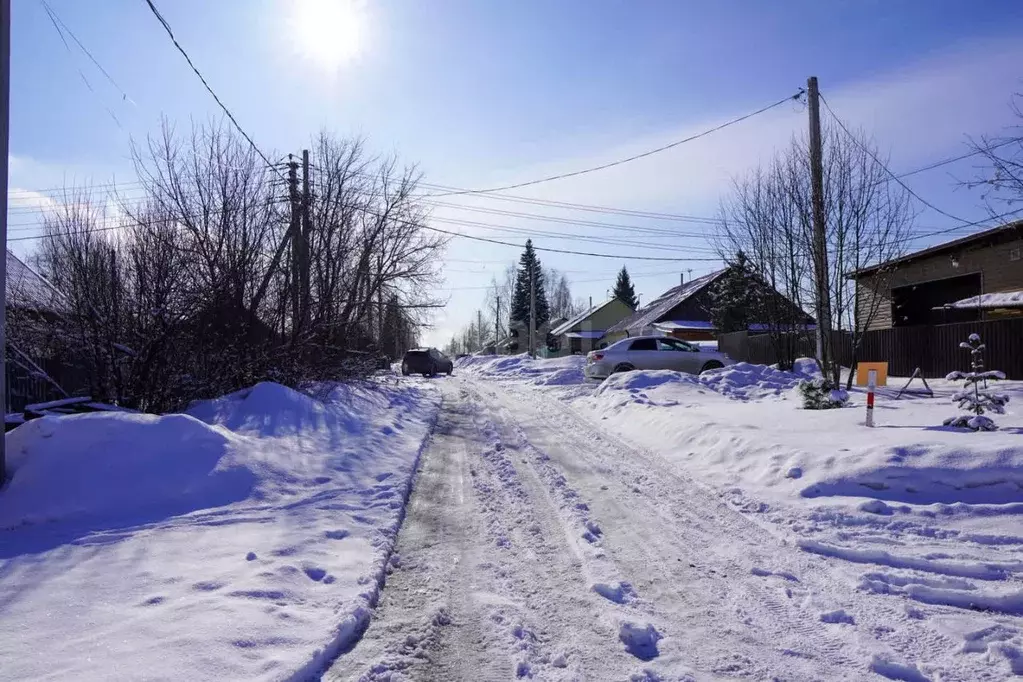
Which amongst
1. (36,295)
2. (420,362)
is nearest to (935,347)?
(36,295)

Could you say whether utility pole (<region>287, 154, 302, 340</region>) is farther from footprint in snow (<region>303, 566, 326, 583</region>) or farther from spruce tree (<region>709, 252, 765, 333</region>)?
spruce tree (<region>709, 252, 765, 333</region>)

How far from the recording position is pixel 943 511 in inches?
240

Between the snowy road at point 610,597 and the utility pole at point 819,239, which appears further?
the utility pole at point 819,239

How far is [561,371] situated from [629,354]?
21.7ft

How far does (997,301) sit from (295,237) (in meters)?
19.0

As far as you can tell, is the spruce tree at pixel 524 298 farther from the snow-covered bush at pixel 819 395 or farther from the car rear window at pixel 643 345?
the snow-covered bush at pixel 819 395

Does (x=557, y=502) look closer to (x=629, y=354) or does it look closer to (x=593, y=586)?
(x=593, y=586)

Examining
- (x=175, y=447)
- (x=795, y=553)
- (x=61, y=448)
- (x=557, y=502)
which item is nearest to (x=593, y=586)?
(x=795, y=553)

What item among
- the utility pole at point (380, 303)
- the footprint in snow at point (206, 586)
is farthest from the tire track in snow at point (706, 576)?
the utility pole at point (380, 303)

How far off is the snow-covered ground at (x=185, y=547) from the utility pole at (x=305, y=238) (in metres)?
5.47

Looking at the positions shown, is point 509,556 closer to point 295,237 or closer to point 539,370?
point 295,237

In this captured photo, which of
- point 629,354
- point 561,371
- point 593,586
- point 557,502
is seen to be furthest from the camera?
point 561,371

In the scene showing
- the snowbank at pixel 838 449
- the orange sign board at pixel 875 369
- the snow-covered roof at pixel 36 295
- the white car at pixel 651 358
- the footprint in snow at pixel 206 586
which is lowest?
the footprint in snow at pixel 206 586

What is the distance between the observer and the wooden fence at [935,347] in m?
15.6
